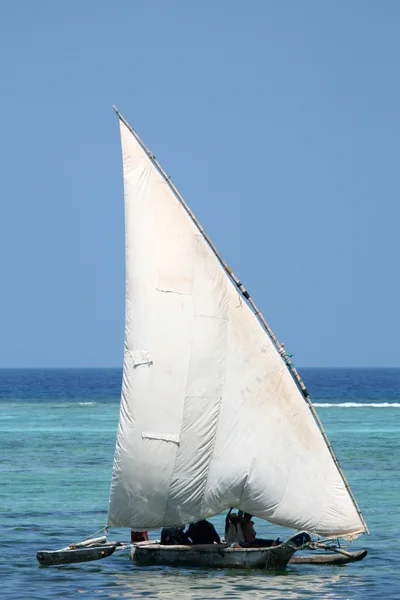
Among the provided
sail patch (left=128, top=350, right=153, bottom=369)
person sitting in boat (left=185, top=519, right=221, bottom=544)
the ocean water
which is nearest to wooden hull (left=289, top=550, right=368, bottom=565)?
the ocean water

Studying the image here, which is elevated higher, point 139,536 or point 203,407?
point 203,407

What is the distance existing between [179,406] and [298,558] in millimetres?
4621

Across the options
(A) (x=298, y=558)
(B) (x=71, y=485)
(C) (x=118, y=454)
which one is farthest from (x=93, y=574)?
(B) (x=71, y=485)

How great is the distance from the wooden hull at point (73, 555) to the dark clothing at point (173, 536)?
1191 mm

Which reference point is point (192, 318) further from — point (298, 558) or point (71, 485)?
point (71, 485)

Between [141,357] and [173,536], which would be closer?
[141,357]

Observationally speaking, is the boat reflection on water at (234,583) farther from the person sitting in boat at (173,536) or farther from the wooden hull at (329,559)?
the person sitting in boat at (173,536)

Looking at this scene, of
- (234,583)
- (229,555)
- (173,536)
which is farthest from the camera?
(173,536)

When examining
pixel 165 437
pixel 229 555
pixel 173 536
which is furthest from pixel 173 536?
pixel 165 437

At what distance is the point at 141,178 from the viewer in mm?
29547

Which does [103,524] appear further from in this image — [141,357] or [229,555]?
[141,357]

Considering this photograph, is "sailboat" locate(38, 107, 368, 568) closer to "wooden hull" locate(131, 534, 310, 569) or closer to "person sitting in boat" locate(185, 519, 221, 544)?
"wooden hull" locate(131, 534, 310, 569)

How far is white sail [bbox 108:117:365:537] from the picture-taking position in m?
29.3

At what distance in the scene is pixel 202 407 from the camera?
96.3 feet
